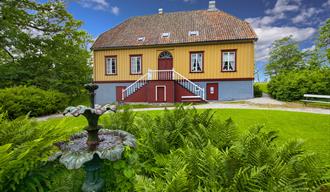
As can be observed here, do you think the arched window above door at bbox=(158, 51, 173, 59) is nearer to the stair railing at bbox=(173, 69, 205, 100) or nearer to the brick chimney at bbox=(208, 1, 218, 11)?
the stair railing at bbox=(173, 69, 205, 100)

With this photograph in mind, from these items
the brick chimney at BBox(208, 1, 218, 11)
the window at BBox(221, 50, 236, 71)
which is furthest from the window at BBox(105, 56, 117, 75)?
the brick chimney at BBox(208, 1, 218, 11)

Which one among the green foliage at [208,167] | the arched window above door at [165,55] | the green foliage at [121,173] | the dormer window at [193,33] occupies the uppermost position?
the dormer window at [193,33]

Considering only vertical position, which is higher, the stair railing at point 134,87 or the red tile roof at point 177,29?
the red tile roof at point 177,29

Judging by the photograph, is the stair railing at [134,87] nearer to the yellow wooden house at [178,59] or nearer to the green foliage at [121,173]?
the yellow wooden house at [178,59]

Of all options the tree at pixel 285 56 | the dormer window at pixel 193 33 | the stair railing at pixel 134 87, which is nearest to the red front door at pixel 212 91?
the dormer window at pixel 193 33

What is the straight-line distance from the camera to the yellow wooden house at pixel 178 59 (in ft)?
60.5

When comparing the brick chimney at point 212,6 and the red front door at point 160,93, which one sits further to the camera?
the brick chimney at point 212,6

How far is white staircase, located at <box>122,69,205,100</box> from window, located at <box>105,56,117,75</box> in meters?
3.19

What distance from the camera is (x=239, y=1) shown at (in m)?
16.4

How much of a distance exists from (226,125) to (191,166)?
1163 mm

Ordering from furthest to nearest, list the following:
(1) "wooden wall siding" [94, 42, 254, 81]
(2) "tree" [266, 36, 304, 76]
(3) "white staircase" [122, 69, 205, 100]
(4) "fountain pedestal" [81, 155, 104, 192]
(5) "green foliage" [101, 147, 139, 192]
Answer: (2) "tree" [266, 36, 304, 76] → (1) "wooden wall siding" [94, 42, 254, 81] → (3) "white staircase" [122, 69, 205, 100] → (5) "green foliage" [101, 147, 139, 192] → (4) "fountain pedestal" [81, 155, 104, 192]

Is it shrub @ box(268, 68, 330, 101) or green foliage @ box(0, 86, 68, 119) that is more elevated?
shrub @ box(268, 68, 330, 101)

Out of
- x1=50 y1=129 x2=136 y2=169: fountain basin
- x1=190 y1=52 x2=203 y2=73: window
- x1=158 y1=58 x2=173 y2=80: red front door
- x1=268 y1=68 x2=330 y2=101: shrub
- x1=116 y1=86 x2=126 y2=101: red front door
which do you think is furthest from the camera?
x1=116 y1=86 x2=126 y2=101: red front door

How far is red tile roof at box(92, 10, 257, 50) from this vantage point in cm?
1908
